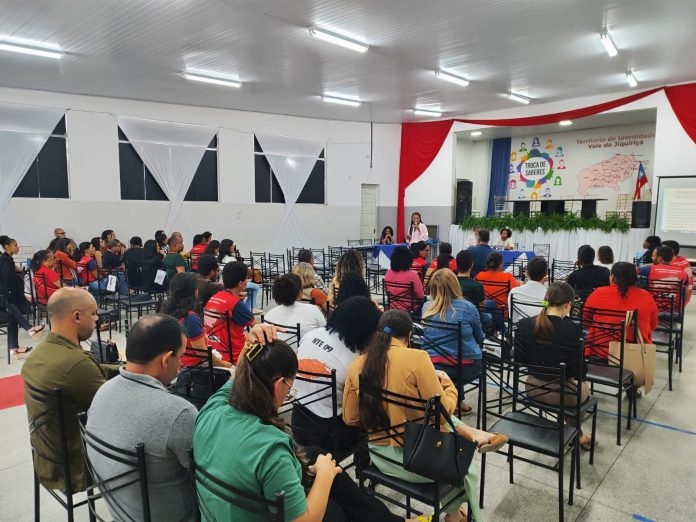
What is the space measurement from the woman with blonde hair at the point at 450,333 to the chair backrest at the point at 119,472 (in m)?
2.08

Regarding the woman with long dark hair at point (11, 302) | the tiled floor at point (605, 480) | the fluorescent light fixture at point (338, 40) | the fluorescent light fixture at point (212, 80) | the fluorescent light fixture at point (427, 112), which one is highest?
the fluorescent light fixture at point (427, 112)

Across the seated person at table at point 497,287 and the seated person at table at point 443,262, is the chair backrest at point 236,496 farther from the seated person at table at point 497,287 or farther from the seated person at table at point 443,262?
the seated person at table at point 443,262

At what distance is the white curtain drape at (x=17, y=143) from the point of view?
839 centimetres

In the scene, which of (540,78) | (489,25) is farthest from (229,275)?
(540,78)

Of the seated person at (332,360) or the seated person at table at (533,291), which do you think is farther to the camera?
the seated person at table at (533,291)

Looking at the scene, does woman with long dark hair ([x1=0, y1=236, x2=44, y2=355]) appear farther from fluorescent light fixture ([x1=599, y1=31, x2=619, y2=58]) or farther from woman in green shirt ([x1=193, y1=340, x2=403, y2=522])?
fluorescent light fixture ([x1=599, y1=31, x2=619, y2=58])

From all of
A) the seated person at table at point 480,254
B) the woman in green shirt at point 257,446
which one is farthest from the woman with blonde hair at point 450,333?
the seated person at table at point 480,254

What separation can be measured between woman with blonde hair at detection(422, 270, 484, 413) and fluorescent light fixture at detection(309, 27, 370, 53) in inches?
173

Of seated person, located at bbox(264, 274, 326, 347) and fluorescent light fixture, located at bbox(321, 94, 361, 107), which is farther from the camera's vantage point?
fluorescent light fixture, located at bbox(321, 94, 361, 107)

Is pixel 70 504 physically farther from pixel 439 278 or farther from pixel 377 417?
pixel 439 278

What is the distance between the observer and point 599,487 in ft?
8.66

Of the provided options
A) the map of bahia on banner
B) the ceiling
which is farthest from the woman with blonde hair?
the map of bahia on banner

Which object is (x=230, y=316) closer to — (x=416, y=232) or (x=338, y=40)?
(x=338, y=40)

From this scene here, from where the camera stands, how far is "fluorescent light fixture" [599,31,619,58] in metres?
6.53
